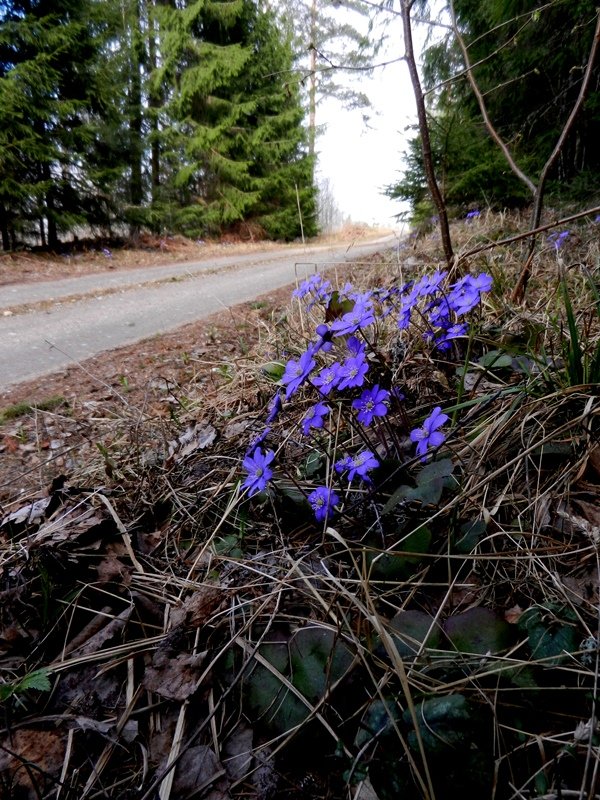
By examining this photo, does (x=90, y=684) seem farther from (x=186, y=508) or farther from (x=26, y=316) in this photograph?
(x=26, y=316)

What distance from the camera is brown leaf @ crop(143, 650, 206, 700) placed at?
79cm

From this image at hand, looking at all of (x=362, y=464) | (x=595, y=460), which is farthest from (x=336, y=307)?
(x=595, y=460)

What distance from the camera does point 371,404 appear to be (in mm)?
1000

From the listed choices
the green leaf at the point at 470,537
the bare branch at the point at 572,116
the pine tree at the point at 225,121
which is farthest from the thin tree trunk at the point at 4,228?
the green leaf at the point at 470,537

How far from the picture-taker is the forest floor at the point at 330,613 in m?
0.66

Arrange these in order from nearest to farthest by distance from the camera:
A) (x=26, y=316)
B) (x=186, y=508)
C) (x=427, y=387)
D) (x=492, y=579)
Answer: (x=492, y=579), (x=186, y=508), (x=427, y=387), (x=26, y=316)

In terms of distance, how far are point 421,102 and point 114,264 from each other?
27.6 ft

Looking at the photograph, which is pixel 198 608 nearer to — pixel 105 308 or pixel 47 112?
pixel 105 308

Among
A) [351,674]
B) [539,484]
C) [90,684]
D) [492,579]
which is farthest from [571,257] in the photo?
[90,684]

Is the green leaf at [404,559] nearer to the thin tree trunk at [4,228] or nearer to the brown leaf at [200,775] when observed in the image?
the brown leaf at [200,775]

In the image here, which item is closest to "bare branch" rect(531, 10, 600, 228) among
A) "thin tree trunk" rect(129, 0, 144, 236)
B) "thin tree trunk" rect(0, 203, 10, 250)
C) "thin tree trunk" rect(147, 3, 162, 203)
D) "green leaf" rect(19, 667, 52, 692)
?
"green leaf" rect(19, 667, 52, 692)

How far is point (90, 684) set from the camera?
836mm

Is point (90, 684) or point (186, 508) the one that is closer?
point (90, 684)

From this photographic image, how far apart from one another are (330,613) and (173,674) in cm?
30
